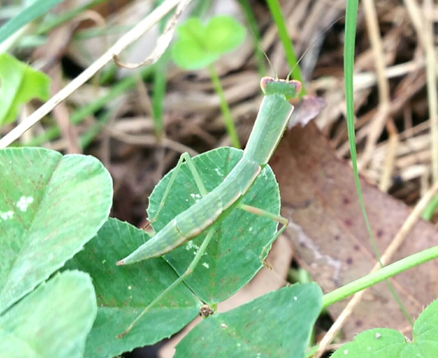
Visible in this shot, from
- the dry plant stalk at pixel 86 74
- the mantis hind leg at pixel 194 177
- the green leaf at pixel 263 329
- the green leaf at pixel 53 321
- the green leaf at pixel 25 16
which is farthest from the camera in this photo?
the green leaf at pixel 25 16

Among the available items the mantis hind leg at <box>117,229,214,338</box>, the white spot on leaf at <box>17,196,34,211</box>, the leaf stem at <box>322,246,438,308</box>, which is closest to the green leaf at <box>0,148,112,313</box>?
the white spot on leaf at <box>17,196,34,211</box>

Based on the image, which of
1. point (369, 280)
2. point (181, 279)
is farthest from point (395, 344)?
point (181, 279)

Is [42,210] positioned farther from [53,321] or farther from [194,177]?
[194,177]

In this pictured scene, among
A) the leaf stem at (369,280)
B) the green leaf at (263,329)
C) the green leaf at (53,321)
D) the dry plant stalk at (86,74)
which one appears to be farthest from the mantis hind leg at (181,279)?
the dry plant stalk at (86,74)

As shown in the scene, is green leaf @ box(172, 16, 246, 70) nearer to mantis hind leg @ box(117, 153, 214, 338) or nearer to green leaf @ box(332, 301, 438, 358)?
mantis hind leg @ box(117, 153, 214, 338)

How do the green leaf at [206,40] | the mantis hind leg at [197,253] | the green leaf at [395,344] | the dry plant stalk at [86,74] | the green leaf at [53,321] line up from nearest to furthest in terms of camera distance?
the green leaf at [53,321] < the green leaf at [395,344] < the mantis hind leg at [197,253] < the dry plant stalk at [86,74] < the green leaf at [206,40]

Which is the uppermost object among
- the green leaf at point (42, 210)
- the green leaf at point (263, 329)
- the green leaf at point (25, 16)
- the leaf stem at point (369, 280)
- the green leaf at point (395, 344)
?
the green leaf at point (25, 16)

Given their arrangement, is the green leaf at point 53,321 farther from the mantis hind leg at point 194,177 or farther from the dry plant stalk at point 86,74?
the dry plant stalk at point 86,74

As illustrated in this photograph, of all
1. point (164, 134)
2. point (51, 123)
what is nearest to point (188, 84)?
point (164, 134)
